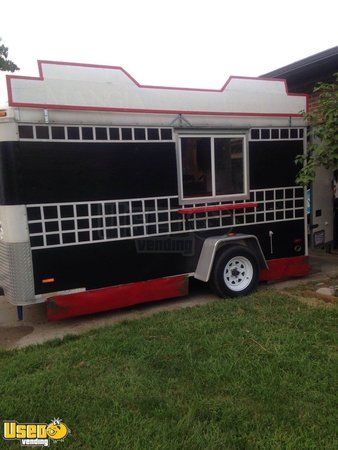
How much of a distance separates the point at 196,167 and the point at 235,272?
1.54 m

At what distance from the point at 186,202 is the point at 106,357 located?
2279mm

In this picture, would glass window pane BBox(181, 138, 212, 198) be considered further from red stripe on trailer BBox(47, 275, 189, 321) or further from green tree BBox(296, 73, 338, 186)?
green tree BBox(296, 73, 338, 186)

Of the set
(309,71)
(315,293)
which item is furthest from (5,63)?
(315,293)

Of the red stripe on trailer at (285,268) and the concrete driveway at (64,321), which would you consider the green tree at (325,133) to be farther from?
the concrete driveway at (64,321)

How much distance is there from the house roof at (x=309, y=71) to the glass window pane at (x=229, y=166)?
3192 millimetres

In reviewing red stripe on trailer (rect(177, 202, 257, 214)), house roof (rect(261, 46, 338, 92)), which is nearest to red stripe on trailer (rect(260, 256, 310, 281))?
red stripe on trailer (rect(177, 202, 257, 214))

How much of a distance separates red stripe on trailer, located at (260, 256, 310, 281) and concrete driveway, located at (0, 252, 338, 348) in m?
0.13

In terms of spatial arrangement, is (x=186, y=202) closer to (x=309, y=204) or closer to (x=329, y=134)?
(x=329, y=134)

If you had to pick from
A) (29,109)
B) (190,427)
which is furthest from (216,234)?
(190,427)

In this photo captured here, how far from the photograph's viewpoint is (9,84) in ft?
13.6

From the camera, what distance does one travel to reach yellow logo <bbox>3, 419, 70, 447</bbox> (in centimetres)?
260

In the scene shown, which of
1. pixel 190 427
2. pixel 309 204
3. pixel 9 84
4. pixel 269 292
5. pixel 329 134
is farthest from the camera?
pixel 309 204

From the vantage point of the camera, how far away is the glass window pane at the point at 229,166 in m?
5.44

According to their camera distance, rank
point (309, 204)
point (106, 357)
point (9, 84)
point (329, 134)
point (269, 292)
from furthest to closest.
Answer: point (309, 204), point (269, 292), point (329, 134), point (9, 84), point (106, 357)
